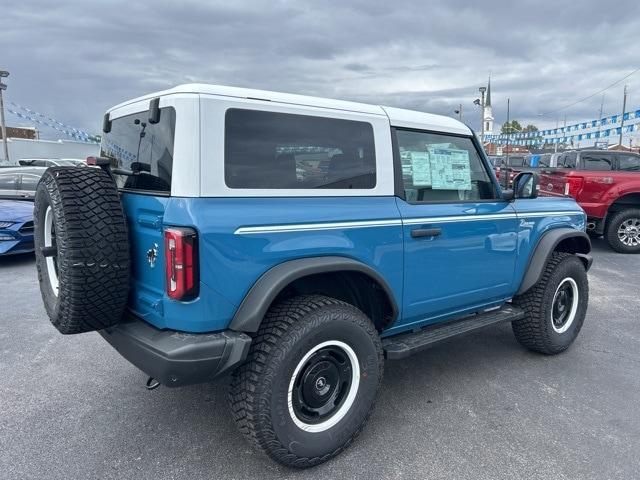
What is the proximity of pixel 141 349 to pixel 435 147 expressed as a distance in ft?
7.45

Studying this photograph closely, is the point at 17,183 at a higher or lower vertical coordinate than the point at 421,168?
lower

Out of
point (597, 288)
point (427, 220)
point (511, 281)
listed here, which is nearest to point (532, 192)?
point (511, 281)

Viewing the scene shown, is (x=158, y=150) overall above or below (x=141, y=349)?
above

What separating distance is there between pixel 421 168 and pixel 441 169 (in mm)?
221

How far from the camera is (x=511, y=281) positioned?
12.0 ft

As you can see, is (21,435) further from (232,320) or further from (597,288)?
(597,288)

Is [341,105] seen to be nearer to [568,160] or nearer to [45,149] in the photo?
[568,160]

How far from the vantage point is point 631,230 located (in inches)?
335

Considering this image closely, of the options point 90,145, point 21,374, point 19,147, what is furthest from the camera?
point 90,145

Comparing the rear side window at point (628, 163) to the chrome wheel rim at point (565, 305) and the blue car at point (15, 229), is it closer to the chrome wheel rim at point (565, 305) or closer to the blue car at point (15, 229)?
the chrome wheel rim at point (565, 305)

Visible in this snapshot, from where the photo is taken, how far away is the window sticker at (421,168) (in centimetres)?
305

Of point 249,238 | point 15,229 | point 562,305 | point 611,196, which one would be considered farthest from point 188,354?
point 611,196

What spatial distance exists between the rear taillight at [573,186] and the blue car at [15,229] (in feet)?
29.6

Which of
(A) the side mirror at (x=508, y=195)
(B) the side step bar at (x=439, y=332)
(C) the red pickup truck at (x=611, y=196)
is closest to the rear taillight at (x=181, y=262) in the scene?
(B) the side step bar at (x=439, y=332)
